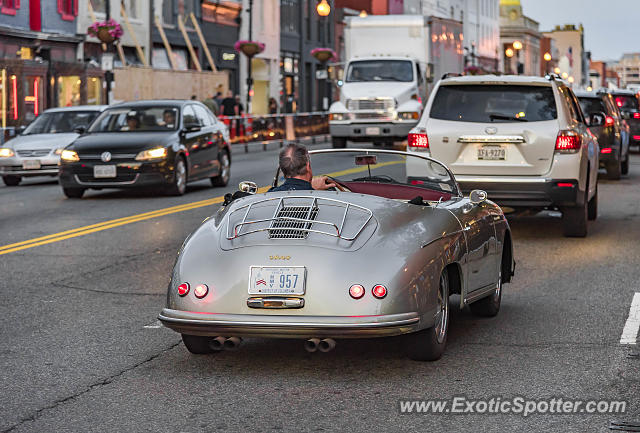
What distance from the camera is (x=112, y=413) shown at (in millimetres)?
6352

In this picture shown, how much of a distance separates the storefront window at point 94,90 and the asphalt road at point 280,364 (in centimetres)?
2998

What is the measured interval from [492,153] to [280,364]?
7.58 metres

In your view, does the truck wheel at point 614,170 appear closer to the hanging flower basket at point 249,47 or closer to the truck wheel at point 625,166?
the truck wheel at point 625,166

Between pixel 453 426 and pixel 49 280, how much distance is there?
6177 millimetres

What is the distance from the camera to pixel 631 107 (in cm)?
3588

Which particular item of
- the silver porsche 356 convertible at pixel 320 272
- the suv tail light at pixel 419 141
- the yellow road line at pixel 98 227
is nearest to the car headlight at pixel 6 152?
the yellow road line at pixel 98 227

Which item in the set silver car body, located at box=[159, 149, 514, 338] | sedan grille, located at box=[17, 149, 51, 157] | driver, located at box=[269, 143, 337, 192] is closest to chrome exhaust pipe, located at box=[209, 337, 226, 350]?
silver car body, located at box=[159, 149, 514, 338]

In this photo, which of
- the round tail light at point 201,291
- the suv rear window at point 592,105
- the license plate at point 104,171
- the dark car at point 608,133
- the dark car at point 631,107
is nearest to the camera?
the round tail light at point 201,291

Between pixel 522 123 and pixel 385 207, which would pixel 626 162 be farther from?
pixel 385 207

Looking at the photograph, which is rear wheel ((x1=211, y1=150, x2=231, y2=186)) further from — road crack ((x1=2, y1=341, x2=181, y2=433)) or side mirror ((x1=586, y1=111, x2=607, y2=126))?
road crack ((x1=2, y1=341, x2=181, y2=433))

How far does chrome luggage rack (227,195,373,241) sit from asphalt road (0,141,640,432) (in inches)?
30.0

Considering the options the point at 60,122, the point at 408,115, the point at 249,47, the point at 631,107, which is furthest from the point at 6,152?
the point at 249,47

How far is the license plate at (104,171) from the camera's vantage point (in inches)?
806

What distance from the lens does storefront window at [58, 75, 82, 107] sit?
40.9 meters
